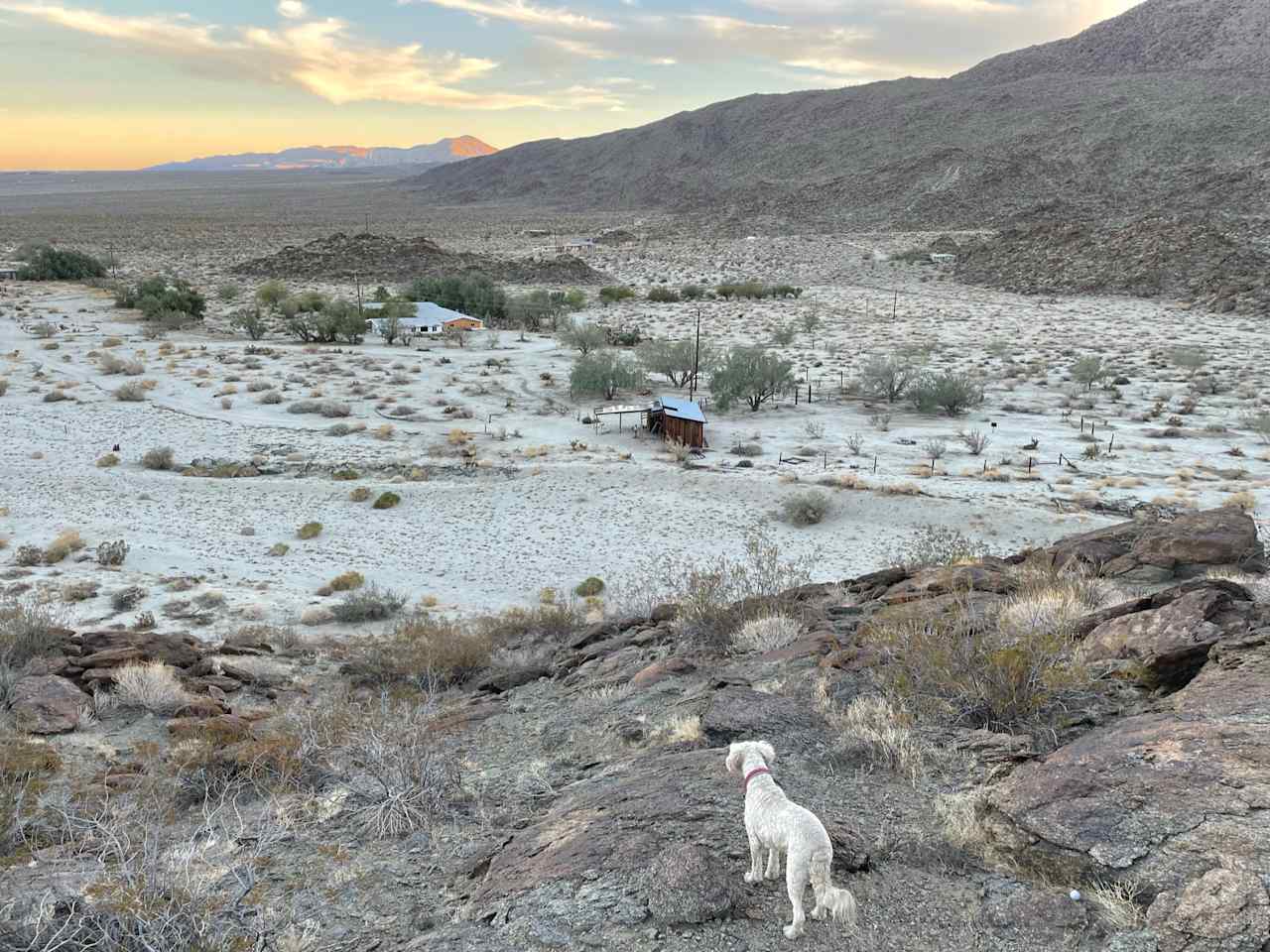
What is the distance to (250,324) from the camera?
41.5m

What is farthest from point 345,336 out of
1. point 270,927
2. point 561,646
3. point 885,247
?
point 885,247

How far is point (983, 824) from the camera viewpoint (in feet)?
14.6

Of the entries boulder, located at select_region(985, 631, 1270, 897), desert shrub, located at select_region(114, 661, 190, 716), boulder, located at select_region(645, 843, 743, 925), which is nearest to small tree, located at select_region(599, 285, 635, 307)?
desert shrub, located at select_region(114, 661, 190, 716)

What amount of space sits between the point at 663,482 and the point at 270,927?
16.1 metres

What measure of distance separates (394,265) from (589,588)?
56.3 meters

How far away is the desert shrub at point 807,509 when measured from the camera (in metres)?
18.0

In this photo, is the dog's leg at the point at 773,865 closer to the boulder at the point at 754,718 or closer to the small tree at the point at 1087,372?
the boulder at the point at 754,718

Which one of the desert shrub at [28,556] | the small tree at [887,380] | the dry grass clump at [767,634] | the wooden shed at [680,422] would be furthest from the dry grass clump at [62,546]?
the small tree at [887,380]

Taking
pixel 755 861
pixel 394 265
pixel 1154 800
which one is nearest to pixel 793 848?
pixel 755 861

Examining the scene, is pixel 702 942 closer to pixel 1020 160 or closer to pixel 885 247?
pixel 885 247

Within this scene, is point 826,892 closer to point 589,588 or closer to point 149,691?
point 149,691

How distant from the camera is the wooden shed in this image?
75.9 ft

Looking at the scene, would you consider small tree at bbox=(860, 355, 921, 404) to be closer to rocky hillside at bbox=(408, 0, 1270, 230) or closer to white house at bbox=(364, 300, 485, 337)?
white house at bbox=(364, 300, 485, 337)

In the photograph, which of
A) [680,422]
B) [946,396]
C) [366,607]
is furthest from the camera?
[946,396]
